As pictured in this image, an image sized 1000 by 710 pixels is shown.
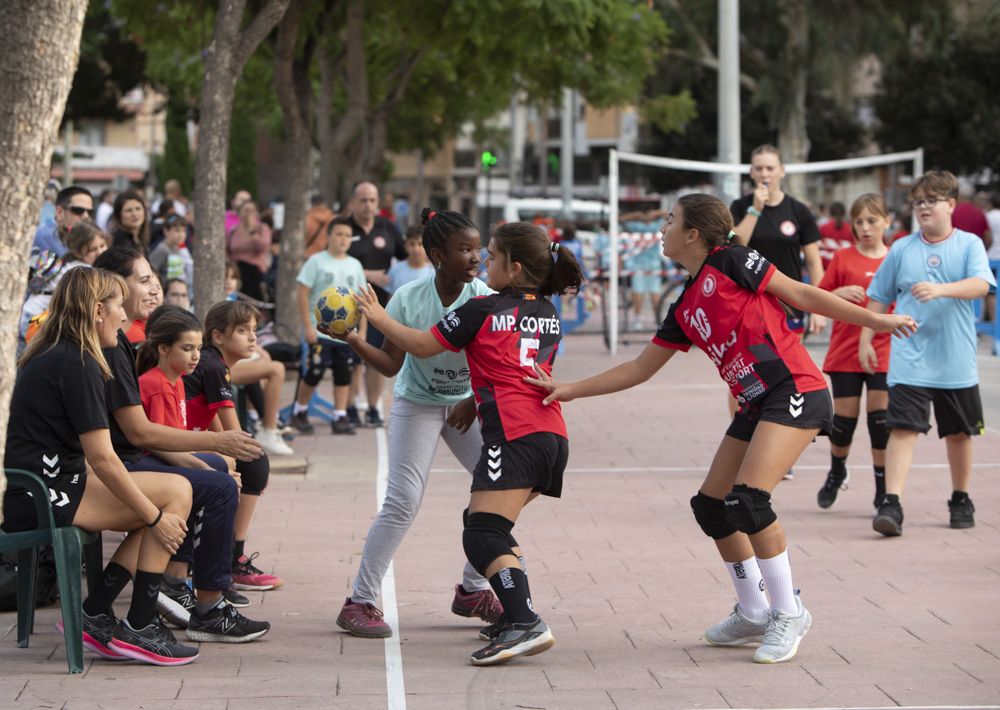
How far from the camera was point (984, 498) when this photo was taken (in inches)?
372

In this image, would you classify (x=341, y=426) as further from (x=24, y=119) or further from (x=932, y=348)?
(x=24, y=119)

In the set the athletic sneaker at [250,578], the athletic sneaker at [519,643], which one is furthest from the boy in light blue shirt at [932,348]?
the athletic sneaker at [250,578]

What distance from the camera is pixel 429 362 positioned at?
20.5 feet

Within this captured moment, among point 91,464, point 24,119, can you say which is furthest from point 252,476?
point 24,119

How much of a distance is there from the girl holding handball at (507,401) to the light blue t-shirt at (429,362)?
33 cm

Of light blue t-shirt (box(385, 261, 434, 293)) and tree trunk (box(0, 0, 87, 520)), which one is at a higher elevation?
tree trunk (box(0, 0, 87, 520))

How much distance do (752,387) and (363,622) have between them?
179 centimetres

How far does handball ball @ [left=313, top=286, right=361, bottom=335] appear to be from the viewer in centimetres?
579

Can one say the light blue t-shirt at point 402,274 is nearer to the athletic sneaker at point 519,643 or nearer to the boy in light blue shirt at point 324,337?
the boy in light blue shirt at point 324,337

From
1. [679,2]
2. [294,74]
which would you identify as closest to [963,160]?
[679,2]

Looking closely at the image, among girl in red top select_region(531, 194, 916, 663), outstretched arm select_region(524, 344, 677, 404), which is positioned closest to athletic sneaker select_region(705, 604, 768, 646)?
girl in red top select_region(531, 194, 916, 663)

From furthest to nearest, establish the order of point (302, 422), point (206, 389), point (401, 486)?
point (302, 422) < point (206, 389) < point (401, 486)

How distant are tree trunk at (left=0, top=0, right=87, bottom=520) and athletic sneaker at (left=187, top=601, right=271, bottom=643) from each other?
6.41 feet

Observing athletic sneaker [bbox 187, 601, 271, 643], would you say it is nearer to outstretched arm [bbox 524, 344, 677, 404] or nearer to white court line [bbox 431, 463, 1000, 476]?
outstretched arm [bbox 524, 344, 677, 404]
